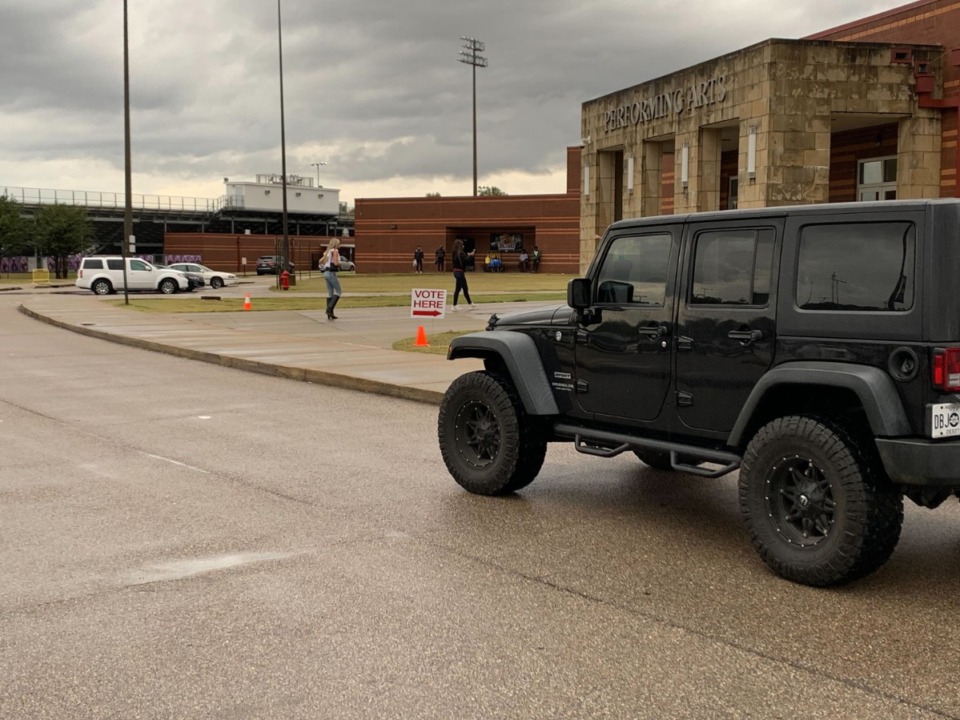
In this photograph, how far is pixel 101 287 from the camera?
1833 inches

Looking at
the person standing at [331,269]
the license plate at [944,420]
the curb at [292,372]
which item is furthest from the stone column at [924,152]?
the license plate at [944,420]

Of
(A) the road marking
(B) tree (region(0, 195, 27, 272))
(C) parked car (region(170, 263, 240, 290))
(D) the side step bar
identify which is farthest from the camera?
(B) tree (region(0, 195, 27, 272))

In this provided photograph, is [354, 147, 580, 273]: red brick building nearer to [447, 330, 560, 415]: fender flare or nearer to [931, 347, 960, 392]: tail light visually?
[447, 330, 560, 415]: fender flare

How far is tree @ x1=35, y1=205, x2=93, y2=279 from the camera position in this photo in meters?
75.3

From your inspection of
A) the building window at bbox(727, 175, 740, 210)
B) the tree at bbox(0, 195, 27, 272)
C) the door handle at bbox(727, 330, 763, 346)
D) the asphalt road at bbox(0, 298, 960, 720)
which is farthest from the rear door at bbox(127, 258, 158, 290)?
the door handle at bbox(727, 330, 763, 346)

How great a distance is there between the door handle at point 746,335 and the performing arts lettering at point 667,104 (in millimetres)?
19055

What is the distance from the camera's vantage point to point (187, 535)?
244 inches

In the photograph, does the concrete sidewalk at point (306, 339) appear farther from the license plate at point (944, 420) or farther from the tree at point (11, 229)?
the tree at point (11, 229)

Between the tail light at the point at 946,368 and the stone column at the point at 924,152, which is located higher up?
the stone column at the point at 924,152

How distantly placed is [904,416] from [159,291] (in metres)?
46.9

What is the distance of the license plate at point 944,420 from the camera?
15.9 ft

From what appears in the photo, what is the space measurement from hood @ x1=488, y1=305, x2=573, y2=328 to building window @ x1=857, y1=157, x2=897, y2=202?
61.1 ft

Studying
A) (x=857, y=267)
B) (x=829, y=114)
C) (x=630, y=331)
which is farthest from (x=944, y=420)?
(x=829, y=114)

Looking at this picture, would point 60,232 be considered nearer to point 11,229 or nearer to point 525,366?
point 11,229
